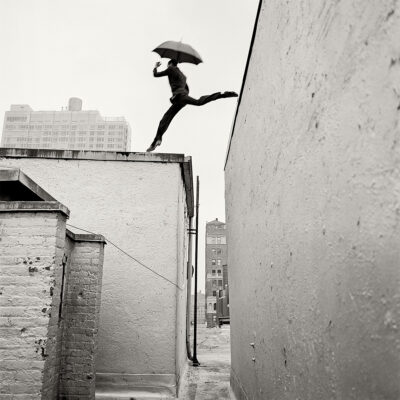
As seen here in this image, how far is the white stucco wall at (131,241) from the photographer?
18.5 feet

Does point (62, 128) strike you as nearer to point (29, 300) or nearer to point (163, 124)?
point (163, 124)

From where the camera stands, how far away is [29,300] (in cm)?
322

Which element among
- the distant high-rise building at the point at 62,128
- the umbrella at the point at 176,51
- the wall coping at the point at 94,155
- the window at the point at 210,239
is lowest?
the wall coping at the point at 94,155

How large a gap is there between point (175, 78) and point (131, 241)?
3.11 meters

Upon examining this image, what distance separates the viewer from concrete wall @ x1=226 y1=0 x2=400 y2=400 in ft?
3.59

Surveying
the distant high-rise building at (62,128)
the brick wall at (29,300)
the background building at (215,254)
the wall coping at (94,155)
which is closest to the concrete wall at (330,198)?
the brick wall at (29,300)

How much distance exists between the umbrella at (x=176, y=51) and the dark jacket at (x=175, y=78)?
0.26 meters

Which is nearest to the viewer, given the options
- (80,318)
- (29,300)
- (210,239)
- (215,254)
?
(29,300)

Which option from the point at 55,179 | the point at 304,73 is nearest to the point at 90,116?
the point at 55,179

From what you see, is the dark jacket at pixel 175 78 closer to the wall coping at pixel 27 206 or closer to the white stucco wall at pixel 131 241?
the white stucco wall at pixel 131 241

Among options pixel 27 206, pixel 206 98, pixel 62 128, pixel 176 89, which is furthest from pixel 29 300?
pixel 62 128

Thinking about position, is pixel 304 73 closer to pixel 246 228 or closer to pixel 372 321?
pixel 372 321

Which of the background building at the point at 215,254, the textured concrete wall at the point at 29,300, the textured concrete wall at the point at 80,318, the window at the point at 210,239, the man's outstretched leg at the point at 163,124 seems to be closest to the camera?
the textured concrete wall at the point at 29,300

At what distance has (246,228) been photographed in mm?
4203
